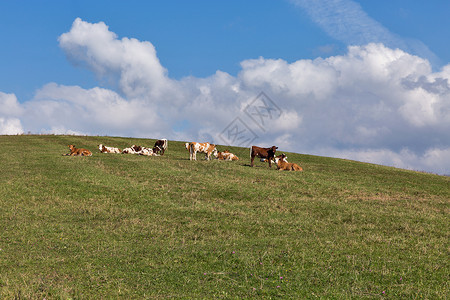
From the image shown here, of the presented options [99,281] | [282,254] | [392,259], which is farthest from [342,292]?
[99,281]

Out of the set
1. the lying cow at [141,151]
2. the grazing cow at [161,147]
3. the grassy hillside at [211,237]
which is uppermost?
the grazing cow at [161,147]

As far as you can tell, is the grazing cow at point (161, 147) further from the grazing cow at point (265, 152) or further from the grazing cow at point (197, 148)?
the grazing cow at point (265, 152)

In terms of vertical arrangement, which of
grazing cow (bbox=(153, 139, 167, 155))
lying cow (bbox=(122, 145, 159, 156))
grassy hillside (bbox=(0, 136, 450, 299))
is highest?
grazing cow (bbox=(153, 139, 167, 155))

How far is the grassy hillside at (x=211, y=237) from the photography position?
31.5 feet

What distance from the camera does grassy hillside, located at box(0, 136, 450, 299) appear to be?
31.5 feet

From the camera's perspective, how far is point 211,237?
1410 centimetres

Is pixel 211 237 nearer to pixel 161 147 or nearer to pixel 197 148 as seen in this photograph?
pixel 197 148

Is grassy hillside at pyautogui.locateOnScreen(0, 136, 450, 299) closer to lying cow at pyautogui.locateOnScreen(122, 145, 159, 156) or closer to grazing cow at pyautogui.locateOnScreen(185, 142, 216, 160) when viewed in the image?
grazing cow at pyautogui.locateOnScreen(185, 142, 216, 160)

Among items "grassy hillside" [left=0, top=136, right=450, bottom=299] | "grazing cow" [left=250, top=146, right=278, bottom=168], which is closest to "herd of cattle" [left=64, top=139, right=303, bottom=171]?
"grazing cow" [left=250, top=146, right=278, bottom=168]

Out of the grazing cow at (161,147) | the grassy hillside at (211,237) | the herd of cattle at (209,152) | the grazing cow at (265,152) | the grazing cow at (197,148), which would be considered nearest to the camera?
the grassy hillside at (211,237)

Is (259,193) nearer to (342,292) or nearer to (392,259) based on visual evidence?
(392,259)

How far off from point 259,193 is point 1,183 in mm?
16986

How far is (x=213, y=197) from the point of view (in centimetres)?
2192

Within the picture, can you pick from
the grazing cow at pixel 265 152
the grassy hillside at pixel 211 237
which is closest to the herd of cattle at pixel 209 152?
the grazing cow at pixel 265 152
